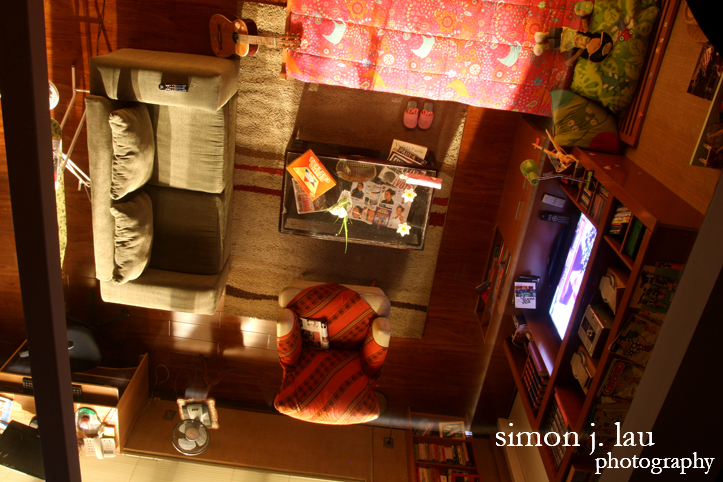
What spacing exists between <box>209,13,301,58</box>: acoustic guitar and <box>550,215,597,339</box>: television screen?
6.06 feet

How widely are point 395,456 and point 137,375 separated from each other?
2.06m

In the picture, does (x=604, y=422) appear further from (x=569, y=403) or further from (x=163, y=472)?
(x=163, y=472)

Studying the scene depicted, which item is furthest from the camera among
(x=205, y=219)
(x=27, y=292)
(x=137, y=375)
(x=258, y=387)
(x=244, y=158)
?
(x=258, y=387)

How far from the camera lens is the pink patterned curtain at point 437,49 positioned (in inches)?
105

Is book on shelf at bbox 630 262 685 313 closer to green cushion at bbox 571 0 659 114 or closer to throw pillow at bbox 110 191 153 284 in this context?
green cushion at bbox 571 0 659 114

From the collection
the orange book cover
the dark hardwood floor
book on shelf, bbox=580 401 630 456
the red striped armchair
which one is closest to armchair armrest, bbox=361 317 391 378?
the red striped armchair

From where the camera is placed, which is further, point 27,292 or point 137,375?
point 137,375

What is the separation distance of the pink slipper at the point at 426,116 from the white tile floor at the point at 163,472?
2.62 m

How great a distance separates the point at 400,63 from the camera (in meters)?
2.82

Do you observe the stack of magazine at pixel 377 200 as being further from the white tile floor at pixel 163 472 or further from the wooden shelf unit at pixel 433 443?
the white tile floor at pixel 163 472

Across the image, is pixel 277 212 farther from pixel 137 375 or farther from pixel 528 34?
pixel 528 34

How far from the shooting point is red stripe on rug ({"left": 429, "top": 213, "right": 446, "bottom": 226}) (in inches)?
136

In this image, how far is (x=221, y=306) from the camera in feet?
12.3

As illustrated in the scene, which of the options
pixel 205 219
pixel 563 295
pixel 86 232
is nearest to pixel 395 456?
pixel 563 295
